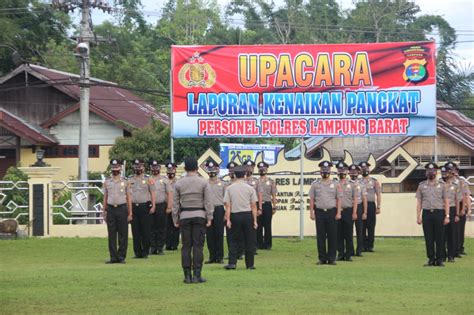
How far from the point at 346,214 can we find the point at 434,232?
7.08 feet

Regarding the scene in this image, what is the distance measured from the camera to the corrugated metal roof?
151ft

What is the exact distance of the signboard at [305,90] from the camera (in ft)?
86.7

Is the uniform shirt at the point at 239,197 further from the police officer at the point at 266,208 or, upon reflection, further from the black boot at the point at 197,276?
the police officer at the point at 266,208

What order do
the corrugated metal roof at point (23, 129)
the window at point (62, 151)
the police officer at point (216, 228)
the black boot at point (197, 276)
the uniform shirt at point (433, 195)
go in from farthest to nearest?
the window at point (62, 151)
the corrugated metal roof at point (23, 129)
the police officer at point (216, 228)
the uniform shirt at point (433, 195)
the black boot at point (197, 276)

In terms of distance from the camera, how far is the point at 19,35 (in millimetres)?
50844

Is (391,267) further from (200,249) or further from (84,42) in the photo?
(84,42)

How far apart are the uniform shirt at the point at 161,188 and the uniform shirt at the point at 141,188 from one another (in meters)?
0.66

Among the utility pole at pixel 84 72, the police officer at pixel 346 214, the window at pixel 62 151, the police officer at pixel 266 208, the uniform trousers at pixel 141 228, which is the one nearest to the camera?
the police officer at pixel 346 214

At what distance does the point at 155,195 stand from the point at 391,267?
5.68 metres

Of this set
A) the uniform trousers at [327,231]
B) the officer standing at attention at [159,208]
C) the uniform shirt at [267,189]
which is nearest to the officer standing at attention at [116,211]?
the officer standing at attention at [159,208]

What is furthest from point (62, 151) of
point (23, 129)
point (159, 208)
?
point (159, 208)

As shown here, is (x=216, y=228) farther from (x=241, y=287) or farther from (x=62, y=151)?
(x=62, y=151)

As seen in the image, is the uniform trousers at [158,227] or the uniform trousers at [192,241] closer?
the uniform trousers at [192,241]

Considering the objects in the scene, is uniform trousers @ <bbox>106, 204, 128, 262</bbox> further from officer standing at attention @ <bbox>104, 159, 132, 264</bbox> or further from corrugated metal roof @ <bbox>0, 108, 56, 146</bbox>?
corrugated metal roof @ <bbox>0, 108, 56, 146</bbox>
